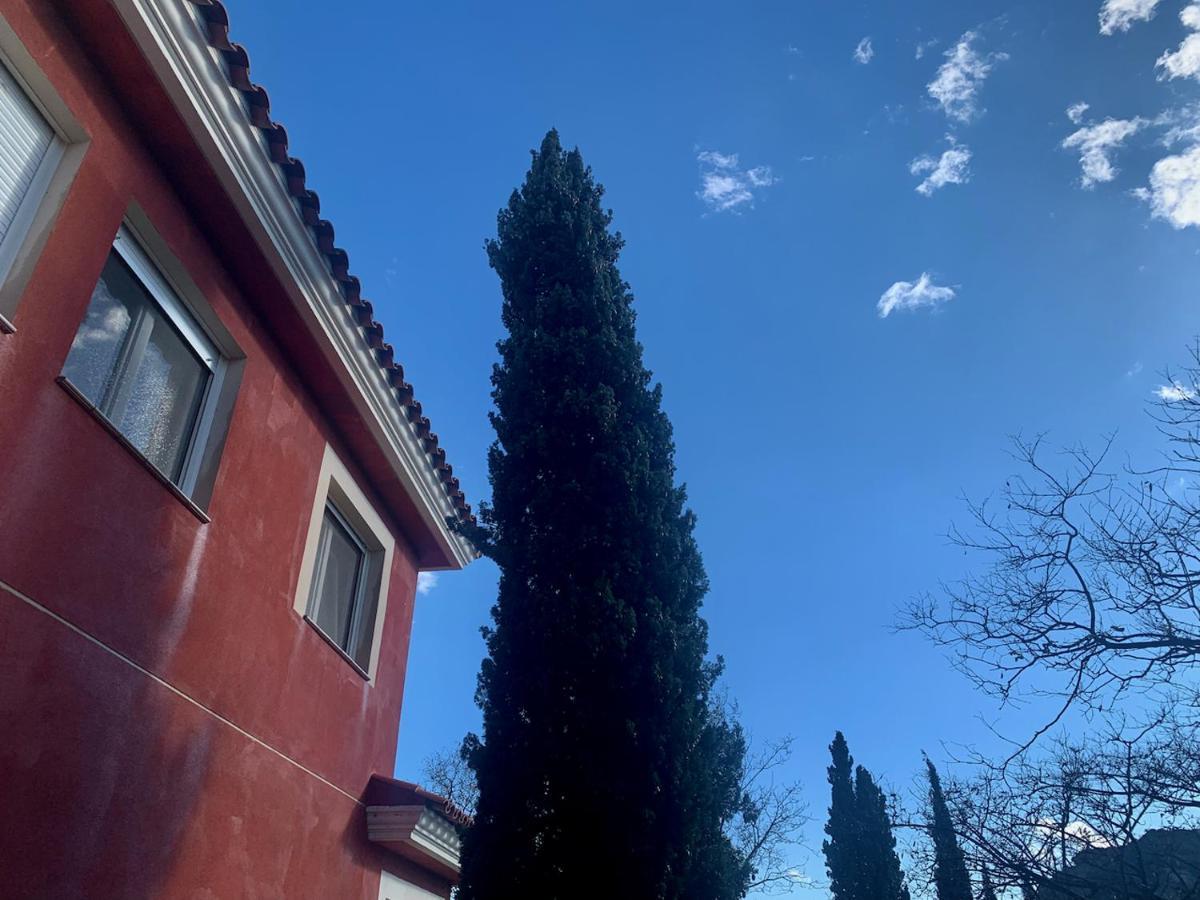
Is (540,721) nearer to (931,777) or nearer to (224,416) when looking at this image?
(224,416)

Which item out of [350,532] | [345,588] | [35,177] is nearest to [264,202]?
[35,177]

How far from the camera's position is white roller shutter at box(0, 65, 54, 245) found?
3.56 metres

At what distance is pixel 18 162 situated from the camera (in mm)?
3639

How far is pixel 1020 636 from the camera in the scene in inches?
245

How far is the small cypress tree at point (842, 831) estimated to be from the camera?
2803cm

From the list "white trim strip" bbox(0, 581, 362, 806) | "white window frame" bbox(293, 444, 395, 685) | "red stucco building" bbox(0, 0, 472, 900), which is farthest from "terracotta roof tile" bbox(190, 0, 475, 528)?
"white trim strip" bbox(0, 581, 362, 806)

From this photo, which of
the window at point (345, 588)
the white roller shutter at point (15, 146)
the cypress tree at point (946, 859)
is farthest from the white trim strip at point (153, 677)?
the cypress tree at point (946, 859)

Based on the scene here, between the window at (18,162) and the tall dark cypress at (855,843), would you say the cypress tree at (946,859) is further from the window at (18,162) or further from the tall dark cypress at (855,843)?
the tall dark cypress at (855,843)

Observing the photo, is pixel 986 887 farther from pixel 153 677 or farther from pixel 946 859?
pixel 153 677

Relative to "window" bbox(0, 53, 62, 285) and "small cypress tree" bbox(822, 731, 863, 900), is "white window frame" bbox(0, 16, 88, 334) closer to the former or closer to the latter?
"window" bbox(0, 53, 62, 285)

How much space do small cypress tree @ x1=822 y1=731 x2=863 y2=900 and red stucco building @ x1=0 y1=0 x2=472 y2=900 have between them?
85.3 ft

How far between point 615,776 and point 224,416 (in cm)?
330

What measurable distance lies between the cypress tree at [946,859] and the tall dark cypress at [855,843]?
812 inches

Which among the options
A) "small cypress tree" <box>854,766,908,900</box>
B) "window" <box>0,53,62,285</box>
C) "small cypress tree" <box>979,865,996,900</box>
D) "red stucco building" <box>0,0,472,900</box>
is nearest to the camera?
"red stucco building" <box>0,0,472,900</box>
